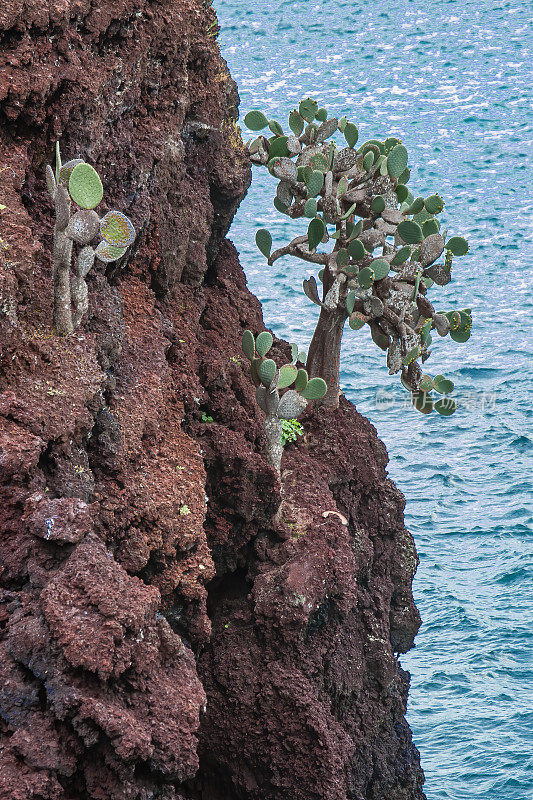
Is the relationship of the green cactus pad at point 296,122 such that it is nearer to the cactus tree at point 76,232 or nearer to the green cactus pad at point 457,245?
the green cactus pad at point 457,245

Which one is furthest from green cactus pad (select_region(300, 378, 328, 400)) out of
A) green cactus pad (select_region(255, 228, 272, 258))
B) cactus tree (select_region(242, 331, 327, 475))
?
green cactus pad (select_region(255, 228, 272, 258))

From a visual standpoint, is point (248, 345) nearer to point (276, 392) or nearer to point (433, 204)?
point (276, 392)

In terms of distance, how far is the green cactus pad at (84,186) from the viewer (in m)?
2.88

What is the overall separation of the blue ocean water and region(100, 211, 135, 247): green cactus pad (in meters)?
4.32

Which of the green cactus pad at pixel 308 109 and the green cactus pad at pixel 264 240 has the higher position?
the green cactus pad at pixel 308 109

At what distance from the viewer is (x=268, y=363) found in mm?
4039

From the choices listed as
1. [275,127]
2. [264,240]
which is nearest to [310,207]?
[264,240]

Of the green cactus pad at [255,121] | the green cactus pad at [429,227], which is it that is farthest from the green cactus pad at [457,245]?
the green cactus pad at [255,121]

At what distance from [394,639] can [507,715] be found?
1.71 meters

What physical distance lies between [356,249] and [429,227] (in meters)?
0.37

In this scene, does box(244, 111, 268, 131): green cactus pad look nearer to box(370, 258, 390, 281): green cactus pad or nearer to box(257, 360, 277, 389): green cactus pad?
box(370, 258, 390, 281): green cactus pad

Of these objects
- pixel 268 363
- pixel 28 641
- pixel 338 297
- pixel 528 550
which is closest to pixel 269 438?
pixel 268 363

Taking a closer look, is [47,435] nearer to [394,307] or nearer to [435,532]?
[394,307]

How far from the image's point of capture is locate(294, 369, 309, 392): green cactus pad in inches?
164
